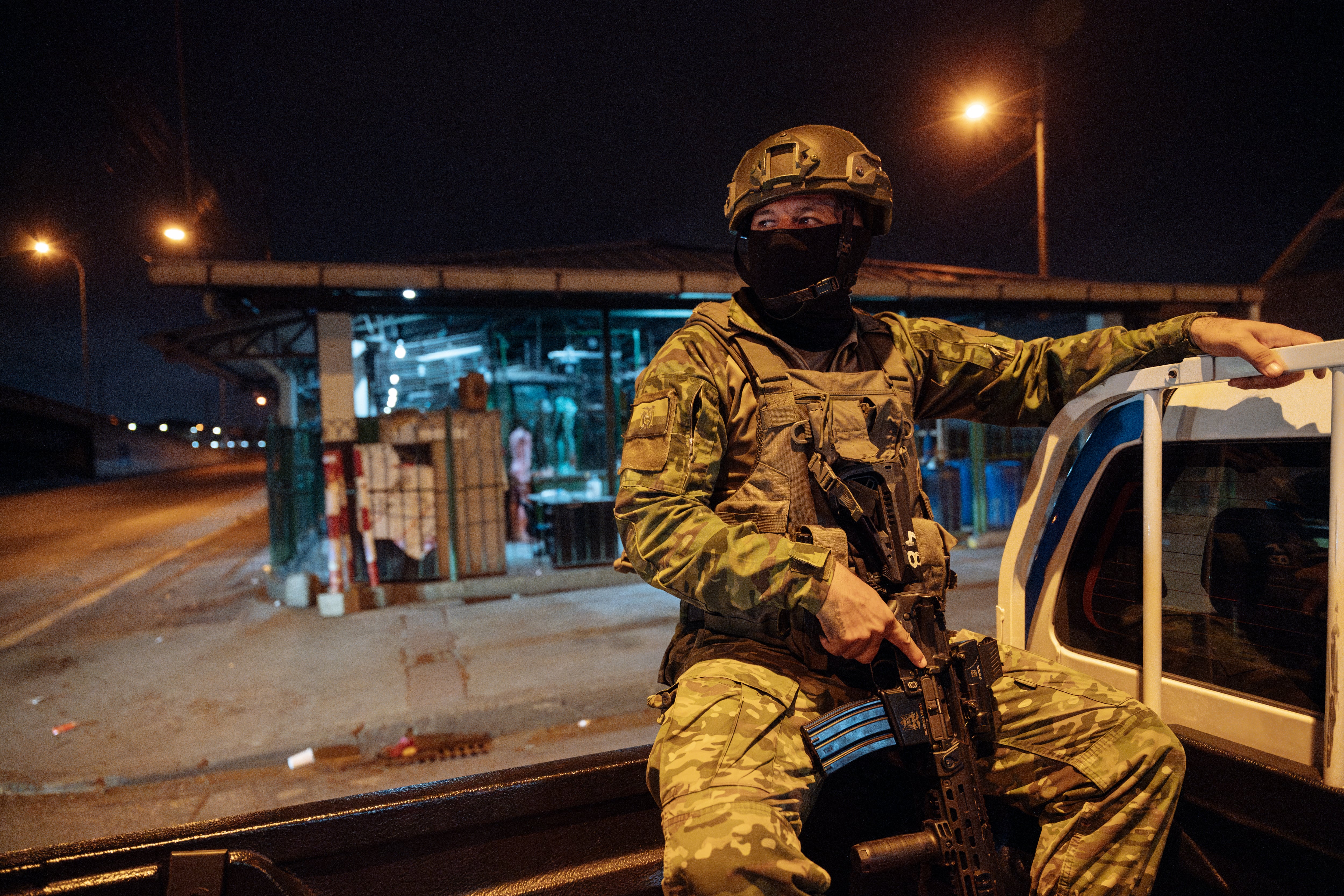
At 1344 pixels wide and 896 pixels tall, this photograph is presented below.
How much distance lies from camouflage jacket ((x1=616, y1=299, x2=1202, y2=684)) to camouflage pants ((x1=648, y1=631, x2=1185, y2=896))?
23 centimetres

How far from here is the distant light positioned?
11.8m

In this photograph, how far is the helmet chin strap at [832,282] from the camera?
1.78 metres

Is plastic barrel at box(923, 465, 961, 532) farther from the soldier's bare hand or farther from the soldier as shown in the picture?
the soldier's bare hand

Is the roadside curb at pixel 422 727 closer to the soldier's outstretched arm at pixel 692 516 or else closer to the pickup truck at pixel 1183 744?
the pickup truck at pixel 1183 744

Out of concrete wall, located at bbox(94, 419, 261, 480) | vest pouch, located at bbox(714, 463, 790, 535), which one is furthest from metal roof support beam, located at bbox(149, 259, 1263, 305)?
concrete wall, located at bbox(94, 419, 261, 480)

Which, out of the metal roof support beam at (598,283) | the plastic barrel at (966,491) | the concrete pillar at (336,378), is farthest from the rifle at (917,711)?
the plastic barrel at (966,491)

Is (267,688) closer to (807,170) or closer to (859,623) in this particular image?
(859,623)

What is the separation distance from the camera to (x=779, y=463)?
5.32 feet

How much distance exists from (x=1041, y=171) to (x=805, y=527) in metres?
10.6

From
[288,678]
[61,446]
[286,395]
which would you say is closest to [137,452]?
[61,446]

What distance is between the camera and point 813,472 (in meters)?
1.60

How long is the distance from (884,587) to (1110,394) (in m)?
0.84

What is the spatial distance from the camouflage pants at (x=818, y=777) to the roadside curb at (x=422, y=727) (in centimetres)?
329

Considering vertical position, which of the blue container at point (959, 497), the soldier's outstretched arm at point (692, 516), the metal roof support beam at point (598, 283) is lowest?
the blue container at point (959, 497)
